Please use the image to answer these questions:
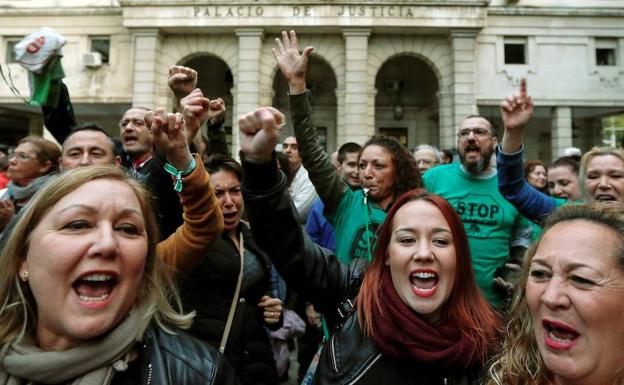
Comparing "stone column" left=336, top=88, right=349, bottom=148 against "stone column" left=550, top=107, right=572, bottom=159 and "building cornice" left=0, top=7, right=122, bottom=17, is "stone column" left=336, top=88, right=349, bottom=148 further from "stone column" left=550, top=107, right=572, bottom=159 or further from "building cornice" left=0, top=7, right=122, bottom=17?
"building cornice" left=0, top=7, right=122, bottom=17

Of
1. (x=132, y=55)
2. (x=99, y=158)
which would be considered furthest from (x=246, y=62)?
(x=99, y=158)

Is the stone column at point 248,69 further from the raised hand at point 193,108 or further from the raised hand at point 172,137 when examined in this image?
the raised hand at point 172,137

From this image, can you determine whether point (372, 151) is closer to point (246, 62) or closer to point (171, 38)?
point (246, 62)

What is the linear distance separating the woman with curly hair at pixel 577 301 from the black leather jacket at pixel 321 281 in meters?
0.45

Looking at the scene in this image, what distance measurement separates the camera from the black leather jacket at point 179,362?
1847 mm

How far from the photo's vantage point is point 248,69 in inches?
792

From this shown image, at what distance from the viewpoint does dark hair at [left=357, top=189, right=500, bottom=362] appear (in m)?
2.36

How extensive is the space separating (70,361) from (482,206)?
3639 millimetres

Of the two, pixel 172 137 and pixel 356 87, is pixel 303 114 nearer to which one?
pixel 172 137

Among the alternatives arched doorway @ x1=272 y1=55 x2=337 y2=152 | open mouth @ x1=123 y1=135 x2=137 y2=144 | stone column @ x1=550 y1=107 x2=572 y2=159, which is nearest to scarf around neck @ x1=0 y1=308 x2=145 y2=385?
open mouth @ x1=123 y1=135 x2=137 y2=144

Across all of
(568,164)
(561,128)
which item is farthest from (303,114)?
(561,128)

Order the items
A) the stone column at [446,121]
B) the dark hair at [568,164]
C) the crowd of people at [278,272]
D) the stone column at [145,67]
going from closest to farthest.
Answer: the crowd of people at [278,272] → the dark hair at [568,164] → the stone column at [446,121] → the stone column at [145,67]

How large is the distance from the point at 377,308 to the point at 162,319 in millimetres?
1050

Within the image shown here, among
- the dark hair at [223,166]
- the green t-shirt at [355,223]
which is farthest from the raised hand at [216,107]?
the green t-shirt at [355,223]
